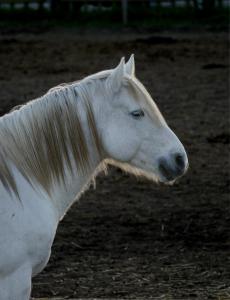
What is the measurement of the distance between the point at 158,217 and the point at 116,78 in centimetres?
383

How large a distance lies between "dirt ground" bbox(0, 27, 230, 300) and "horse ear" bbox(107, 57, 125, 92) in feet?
6.61

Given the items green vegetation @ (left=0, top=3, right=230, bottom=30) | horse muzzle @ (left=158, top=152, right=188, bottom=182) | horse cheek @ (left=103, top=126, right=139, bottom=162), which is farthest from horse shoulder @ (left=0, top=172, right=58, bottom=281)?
green vegetation @ (left=0, top=3, right=230, bottom=30)

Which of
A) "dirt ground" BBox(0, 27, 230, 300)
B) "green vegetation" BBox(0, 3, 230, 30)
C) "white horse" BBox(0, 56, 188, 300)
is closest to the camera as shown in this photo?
"white horse" BBox(0, 56, 188, 300)

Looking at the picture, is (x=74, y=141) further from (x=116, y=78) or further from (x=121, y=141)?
(x=116, y=78)

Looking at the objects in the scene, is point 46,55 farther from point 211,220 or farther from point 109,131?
point 109,131

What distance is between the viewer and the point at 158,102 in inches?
543

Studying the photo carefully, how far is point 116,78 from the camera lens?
16.4 feet

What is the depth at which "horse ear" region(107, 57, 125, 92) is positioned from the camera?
4977 mm

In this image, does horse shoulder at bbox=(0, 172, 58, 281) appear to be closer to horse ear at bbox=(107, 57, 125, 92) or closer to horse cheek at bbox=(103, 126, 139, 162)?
horse cheek at bbox=(103, 126, 139, 162)

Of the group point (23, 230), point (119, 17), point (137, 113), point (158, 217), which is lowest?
point (119, 17)

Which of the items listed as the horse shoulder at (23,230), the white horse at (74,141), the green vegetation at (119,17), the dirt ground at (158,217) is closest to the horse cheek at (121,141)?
the white horse at (74,141)

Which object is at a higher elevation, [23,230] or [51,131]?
[51,131]

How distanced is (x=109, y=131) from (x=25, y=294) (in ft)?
2.97

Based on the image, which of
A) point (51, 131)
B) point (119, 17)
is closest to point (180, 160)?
point (51, 131)
